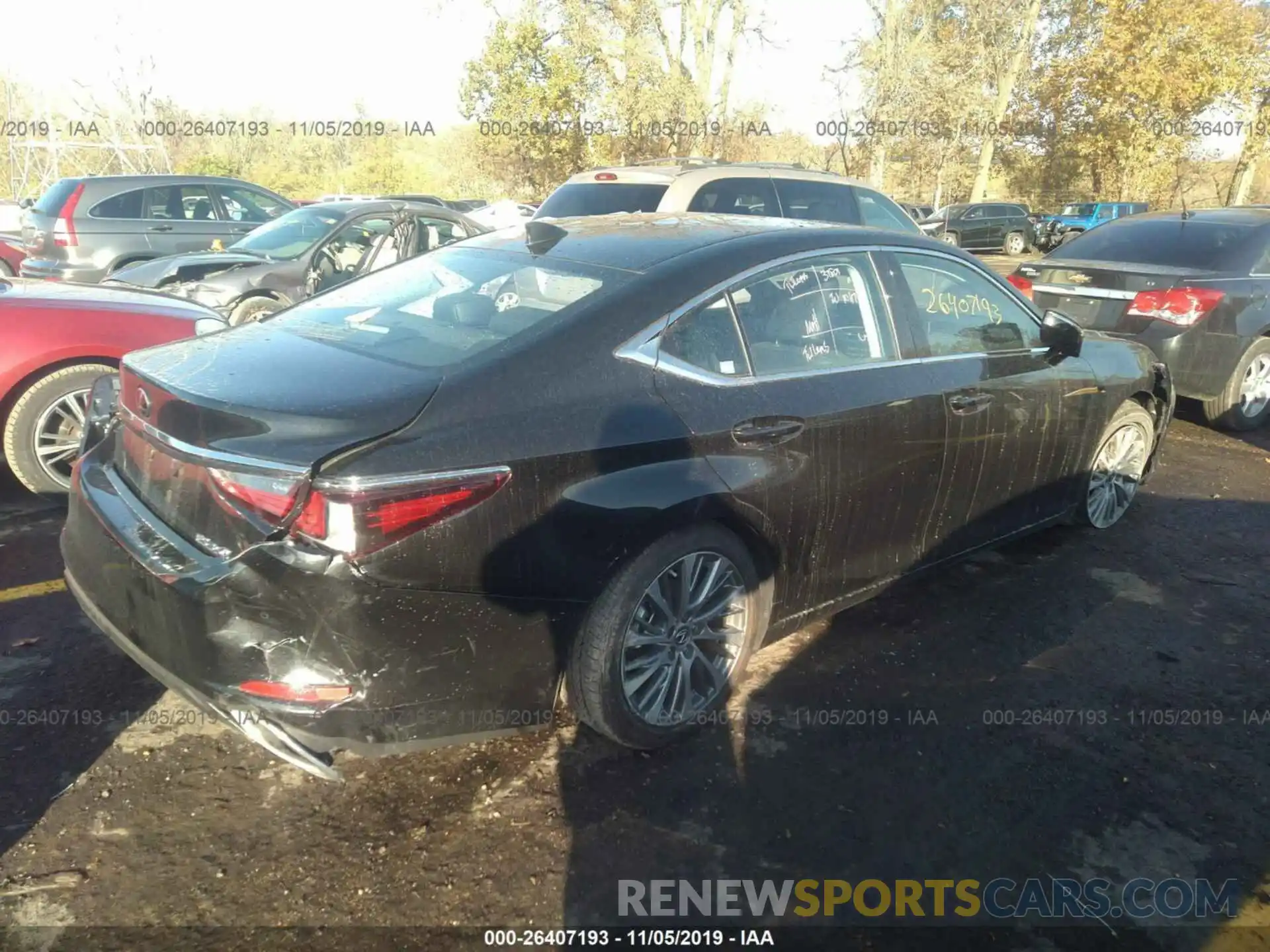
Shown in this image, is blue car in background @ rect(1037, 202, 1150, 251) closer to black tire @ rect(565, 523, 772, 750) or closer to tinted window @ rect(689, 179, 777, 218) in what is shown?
tinted window @ rect(689, 179, 777, 218)

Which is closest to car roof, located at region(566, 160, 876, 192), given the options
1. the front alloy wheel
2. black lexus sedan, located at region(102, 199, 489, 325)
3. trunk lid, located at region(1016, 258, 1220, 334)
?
black lexus sedan, located at region(102, 199, 489, 325)

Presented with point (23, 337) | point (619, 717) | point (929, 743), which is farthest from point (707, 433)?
point (23, 337)

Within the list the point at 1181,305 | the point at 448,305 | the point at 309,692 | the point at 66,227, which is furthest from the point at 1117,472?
the point at 66,227

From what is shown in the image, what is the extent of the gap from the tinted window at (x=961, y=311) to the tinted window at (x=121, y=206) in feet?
34.0

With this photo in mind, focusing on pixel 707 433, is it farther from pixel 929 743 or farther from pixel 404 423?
pixel 929 743

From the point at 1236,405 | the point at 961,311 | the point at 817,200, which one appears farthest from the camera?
the point at 817,200

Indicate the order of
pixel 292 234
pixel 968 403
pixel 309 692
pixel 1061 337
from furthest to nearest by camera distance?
1. pixel 292 234
2. pixel 1061 337
3. pixel 968 403
4. pixel 309 692

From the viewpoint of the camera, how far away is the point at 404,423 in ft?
7.62

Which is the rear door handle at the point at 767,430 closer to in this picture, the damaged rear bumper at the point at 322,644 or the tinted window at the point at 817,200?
the damaged rear bumper at the point at 322,644

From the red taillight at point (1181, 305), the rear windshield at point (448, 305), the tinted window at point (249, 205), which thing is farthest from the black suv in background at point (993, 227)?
the rear windshield at point (448, 305)

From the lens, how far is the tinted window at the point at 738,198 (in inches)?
280

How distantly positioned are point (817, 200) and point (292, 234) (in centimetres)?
531

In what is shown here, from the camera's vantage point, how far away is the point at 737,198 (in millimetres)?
7332

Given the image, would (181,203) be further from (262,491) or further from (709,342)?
(262,491)
